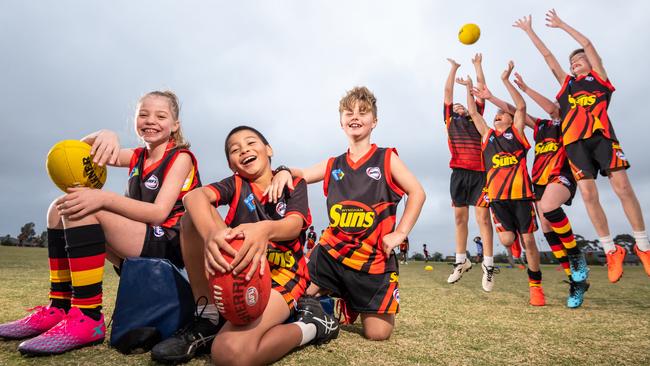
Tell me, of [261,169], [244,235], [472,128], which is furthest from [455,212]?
[244,235]

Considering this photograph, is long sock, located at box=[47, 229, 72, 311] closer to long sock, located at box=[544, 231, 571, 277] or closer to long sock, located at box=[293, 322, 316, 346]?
long sock, located at box=[293, 322, 316, 346]

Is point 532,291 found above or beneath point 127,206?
beneath

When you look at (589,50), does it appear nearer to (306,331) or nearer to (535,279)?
(535,279)

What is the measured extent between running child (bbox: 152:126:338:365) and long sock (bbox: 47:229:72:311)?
93cm

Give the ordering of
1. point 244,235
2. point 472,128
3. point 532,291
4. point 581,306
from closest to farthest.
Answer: point 244,235 < point 581,306 < point 532,291 < point 472,128

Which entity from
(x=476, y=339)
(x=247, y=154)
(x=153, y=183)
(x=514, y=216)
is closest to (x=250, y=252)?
(x=247, y=154)

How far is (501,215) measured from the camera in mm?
5715

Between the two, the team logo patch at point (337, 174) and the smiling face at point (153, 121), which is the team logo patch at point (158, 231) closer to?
the smiling face at point (153, 121)

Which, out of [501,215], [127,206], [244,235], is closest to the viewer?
[244,235]

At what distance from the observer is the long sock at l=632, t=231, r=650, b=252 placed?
445cm

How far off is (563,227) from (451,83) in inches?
118

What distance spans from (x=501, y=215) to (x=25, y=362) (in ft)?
18.9

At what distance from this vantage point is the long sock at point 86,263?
86.0 inches

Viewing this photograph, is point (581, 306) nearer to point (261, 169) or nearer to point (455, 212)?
point (455, 212)
